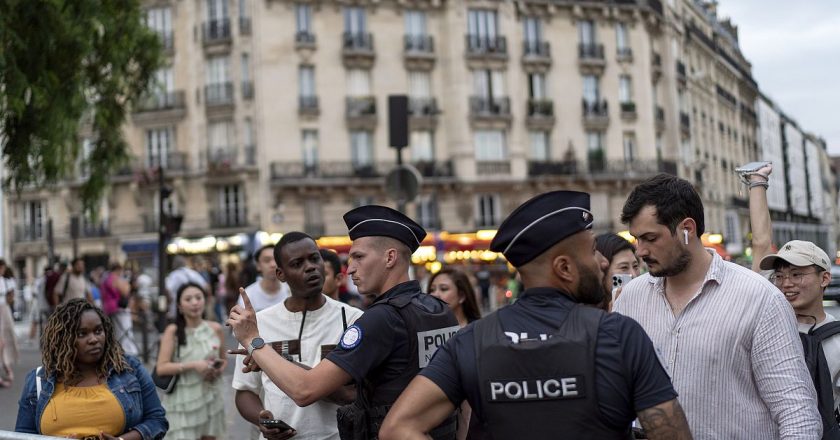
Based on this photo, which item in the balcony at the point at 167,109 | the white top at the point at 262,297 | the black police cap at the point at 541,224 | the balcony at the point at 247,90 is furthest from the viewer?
the balcony at the point at 167,109

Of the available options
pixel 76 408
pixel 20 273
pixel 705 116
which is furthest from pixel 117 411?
pixel 705 116

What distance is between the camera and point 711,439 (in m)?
3.57

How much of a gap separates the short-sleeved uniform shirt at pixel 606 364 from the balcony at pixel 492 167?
4491 cm

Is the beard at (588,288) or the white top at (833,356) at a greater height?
the beard at (588,288)

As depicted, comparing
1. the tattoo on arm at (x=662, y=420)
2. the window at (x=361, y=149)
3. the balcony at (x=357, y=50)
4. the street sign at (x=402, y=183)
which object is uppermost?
the balcony at (x=357, y=50)

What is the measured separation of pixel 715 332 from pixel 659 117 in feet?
175

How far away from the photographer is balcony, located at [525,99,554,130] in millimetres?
49094

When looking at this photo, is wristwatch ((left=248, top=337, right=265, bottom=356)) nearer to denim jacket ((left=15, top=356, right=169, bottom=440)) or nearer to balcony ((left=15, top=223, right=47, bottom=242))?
denim jacket ((left=15, top=356, right=169, bottom=440))

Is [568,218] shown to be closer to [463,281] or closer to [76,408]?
[76,408]

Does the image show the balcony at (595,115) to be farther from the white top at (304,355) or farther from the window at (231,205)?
the white top at (304,355)

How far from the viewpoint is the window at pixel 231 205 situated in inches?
1770

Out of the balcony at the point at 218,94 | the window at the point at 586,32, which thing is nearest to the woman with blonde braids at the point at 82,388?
the balcony at the point at 218,94

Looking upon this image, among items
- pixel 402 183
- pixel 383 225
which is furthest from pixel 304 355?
pixel 402 183

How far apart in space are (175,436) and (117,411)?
7.77ft
